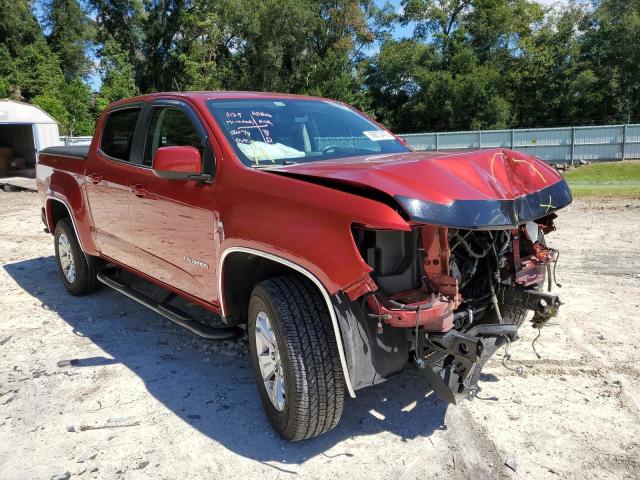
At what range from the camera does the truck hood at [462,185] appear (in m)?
2.46

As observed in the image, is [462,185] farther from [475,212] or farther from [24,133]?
[24,133]

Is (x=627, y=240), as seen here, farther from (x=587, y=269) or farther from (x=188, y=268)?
(x=188, y=268)

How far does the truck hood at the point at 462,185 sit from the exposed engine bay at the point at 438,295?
0.20m

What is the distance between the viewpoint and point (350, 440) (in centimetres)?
312

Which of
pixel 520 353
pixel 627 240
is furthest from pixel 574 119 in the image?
pixel 520 353

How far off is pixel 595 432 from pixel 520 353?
1066 mm

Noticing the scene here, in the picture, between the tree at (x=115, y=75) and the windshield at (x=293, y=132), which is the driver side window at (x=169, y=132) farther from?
the tree at (x=115, y=75)

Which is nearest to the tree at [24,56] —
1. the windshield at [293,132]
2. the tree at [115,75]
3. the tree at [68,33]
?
the tree at [68,33]

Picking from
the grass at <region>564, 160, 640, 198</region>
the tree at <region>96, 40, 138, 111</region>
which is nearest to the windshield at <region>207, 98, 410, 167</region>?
the grass at <region>564, 160, 640, 198</region>

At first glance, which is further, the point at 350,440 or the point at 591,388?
the point at 591,388

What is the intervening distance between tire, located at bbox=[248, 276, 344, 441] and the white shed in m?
18.9

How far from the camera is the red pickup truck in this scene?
8.43ft

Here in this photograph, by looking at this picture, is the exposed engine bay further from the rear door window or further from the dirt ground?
the rear door window

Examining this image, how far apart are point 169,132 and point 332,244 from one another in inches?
85.4
